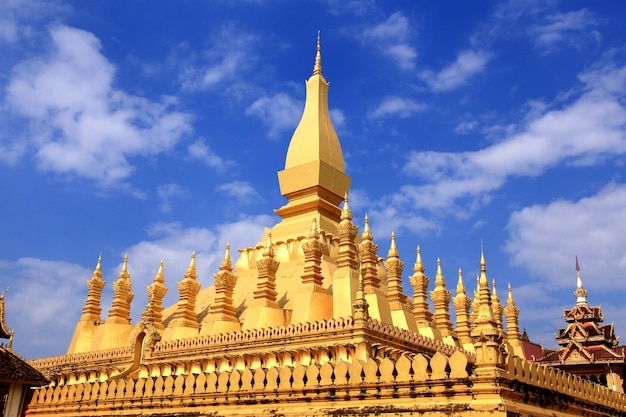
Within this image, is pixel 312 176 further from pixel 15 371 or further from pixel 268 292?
pixel 15 371

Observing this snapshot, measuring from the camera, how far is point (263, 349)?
1934 centimetres

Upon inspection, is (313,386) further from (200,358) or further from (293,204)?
(293,204)

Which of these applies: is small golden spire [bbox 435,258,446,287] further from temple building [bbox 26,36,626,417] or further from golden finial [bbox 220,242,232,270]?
golden finial [bbox 220,242,232,270]

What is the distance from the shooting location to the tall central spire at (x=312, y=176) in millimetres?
27703

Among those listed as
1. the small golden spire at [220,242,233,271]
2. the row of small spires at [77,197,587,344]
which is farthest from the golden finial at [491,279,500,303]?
the small golden spire at [220,242,233,271]

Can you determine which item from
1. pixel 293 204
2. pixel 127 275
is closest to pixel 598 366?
pixel 293 204

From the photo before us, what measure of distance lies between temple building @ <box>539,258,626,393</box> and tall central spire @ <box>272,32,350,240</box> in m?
16.5

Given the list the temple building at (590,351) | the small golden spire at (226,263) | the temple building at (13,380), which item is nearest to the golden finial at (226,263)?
the small golden spire at (226,263)

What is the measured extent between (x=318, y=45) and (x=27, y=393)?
2168 cm

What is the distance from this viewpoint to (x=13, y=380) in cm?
1764

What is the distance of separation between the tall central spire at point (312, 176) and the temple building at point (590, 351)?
16.5 meters

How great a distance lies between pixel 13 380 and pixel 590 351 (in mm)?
29701

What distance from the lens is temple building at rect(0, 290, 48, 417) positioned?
701 inches

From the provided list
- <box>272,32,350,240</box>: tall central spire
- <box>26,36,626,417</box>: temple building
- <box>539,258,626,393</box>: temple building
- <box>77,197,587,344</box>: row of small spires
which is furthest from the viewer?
<box>539,258,626,393</box>: temple building
